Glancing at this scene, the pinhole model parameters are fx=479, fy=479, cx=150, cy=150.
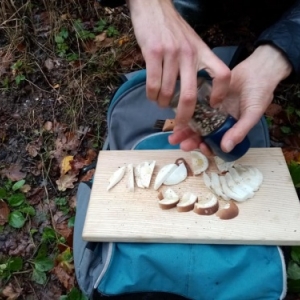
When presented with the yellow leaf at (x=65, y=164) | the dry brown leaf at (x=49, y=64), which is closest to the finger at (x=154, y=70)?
the yellow leaf at (x=65, y=164)

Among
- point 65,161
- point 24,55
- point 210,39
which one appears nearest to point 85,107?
point 65,161

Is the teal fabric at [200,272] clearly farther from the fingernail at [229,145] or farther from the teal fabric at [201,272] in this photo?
the fingernail at [229,145]

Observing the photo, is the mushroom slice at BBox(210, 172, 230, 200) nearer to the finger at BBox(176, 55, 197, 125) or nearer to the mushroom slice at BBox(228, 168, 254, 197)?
the mushroom slice at BBox(228, 168, 254, 197)

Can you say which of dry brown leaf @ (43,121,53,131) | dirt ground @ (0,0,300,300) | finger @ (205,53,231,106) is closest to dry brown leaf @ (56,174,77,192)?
dirt ground @ (0,0,300,300)

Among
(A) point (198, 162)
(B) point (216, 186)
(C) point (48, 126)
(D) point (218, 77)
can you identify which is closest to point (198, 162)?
(A) point (198, 162)

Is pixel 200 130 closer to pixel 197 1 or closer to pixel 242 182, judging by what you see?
pixel 242 182
